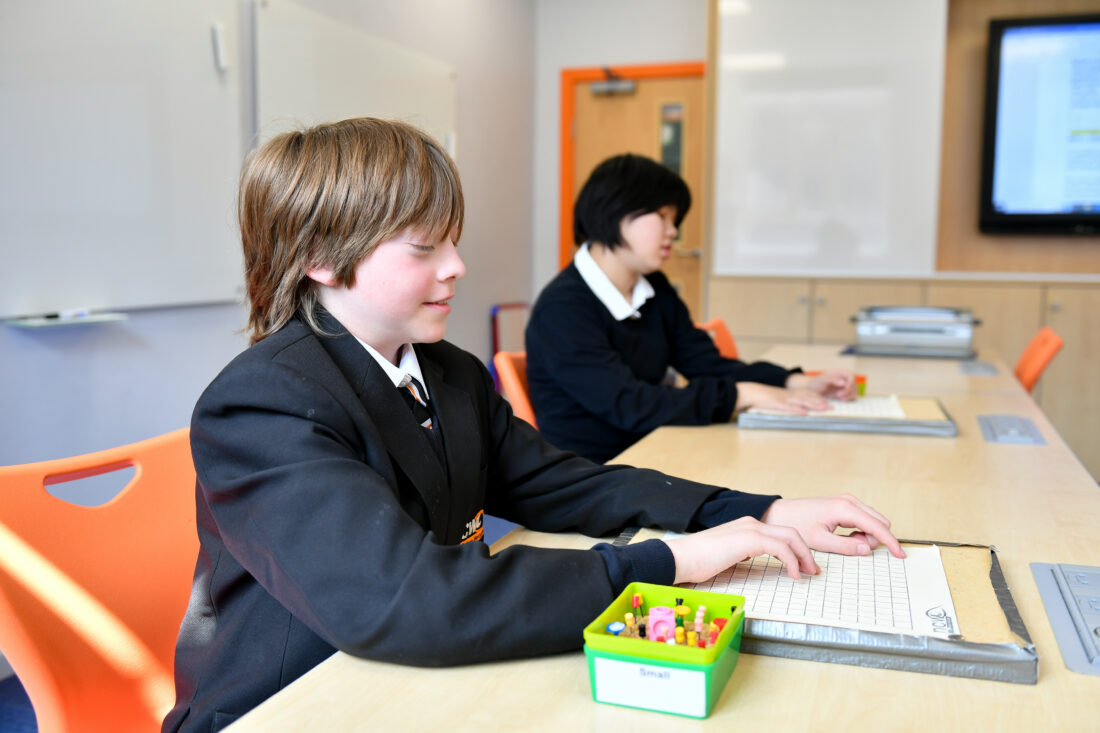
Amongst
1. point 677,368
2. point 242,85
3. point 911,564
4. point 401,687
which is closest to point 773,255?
point 677,368

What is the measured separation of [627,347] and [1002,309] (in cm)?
274

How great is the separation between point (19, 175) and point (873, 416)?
2096 millimetres

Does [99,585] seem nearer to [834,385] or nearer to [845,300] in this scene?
[834,385]

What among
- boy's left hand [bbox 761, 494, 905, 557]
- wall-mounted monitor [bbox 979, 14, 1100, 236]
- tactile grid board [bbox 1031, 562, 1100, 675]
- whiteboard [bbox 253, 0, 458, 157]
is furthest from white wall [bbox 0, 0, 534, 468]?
wall-mounted monitor [bbox 979, 14, 1100, 236]

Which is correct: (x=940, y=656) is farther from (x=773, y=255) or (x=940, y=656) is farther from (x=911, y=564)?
(x=773, y=255)

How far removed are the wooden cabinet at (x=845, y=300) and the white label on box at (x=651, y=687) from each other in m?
3.93

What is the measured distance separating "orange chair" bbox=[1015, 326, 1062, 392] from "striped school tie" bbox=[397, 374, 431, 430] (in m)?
2.30

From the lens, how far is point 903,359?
2893 mm

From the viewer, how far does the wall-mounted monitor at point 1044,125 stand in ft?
13.8

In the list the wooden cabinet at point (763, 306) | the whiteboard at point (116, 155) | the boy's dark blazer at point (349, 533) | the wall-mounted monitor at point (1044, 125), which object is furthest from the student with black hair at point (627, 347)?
the wall-mounted monitor at point (1044, 125)

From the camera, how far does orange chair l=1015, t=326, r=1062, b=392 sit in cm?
275

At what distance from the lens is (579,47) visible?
554 cm

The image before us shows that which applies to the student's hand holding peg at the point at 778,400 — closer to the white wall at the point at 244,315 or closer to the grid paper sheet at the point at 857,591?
the grid paper sheet at the point at 857,591

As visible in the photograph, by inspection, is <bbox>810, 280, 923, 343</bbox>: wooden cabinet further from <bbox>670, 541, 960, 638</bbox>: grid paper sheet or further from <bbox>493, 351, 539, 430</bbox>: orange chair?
<bbox>670, 541, 960, 638</bbox>: grid paper sheet
